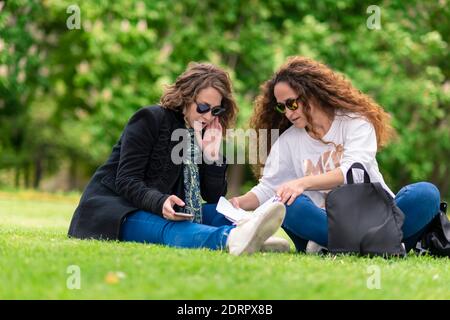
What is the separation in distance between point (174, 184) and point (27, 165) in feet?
55.0

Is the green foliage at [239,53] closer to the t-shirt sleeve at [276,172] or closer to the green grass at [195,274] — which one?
the t-shirt sleeve at [276,172]

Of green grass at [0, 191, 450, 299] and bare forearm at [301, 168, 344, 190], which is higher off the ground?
bare forearm at [301, 168, 344, 190]

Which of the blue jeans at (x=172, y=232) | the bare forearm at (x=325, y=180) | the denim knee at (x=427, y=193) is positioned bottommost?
the blue jeans at (x=172, y=232)

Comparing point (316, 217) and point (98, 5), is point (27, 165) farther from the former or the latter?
point (316, 217)

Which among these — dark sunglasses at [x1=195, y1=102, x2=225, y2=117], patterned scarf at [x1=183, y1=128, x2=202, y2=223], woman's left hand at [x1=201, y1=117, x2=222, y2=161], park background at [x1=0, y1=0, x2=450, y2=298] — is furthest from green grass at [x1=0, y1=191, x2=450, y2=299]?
park background at [x1=0, y1=0, x2=450, y2=298]

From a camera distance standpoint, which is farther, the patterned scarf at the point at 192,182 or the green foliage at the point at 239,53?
the green foliage at the point at 239,53

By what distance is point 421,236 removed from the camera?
224 inches

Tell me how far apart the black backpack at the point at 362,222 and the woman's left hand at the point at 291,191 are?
19cm

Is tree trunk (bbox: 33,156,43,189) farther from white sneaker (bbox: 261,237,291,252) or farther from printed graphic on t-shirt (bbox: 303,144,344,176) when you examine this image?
white sneaker (bbox: 261,237,291,252)

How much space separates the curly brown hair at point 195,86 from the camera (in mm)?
5598

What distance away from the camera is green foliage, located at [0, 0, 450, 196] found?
16000 mm

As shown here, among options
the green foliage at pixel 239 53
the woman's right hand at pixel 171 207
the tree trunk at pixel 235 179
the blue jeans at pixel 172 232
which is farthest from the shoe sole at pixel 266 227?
the tree trunk at pixel 235 179

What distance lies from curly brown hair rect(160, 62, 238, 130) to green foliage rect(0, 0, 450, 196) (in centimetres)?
934
